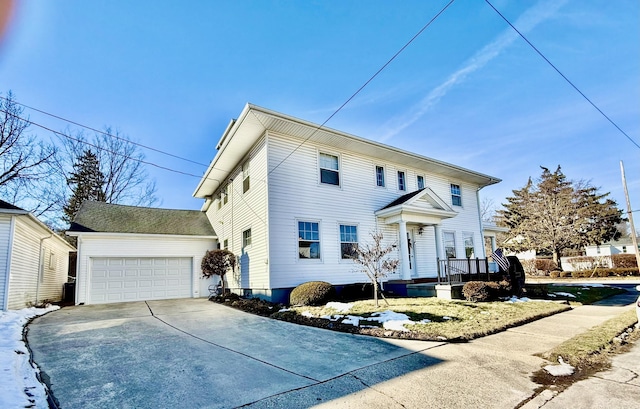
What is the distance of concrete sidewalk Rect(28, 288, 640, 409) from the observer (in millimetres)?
3570

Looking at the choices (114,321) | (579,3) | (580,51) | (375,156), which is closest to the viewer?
(579,3)

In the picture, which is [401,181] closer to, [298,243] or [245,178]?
[298,243]

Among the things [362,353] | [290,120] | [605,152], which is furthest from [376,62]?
[605,152]

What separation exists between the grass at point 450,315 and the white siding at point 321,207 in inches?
90.9

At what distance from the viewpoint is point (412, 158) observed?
1486cm

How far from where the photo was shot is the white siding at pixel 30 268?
10.8 metres

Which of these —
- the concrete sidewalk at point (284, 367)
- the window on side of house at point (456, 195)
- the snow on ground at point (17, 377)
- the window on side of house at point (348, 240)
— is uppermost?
the window on side of house at point (456, 195)

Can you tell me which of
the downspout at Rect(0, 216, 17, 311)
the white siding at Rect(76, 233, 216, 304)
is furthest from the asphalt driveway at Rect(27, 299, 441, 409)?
the white siding at Rect(76, 233, 216, 304)

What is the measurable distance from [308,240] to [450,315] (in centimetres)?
544

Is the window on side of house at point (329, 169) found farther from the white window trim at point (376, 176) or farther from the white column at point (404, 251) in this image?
the white column at point (404, 251)

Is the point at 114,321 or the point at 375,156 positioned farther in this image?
the point at 375,156

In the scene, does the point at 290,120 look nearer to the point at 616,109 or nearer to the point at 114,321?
the point at 114,321

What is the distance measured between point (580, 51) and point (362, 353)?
28.1 feet

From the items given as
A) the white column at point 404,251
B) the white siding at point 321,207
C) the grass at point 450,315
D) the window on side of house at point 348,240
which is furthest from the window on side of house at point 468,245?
the window on side of house at point 348,240
